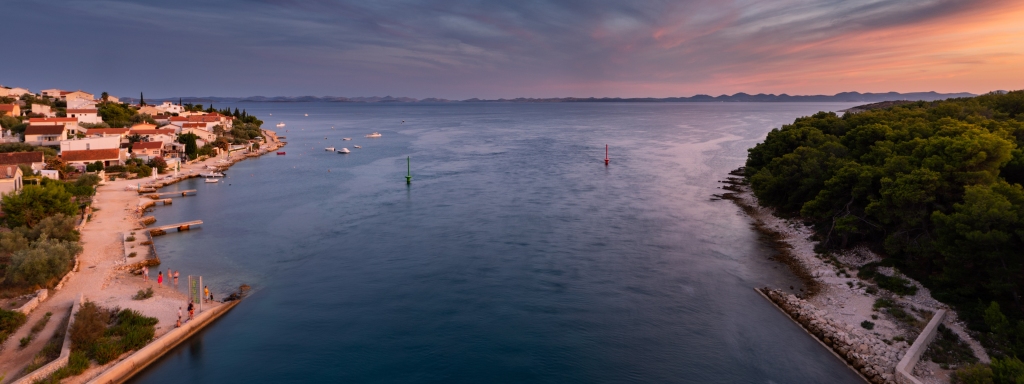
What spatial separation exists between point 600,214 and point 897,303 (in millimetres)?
17791

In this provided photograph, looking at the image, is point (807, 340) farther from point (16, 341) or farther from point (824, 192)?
point (16, 341)

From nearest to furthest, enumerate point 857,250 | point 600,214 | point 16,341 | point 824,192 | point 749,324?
point 16,341 → point 749,324 → point 857,250 → point 824,192 → point 600,214

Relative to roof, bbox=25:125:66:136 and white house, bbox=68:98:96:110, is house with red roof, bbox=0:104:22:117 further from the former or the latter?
white house, bbox=68:98:96:110

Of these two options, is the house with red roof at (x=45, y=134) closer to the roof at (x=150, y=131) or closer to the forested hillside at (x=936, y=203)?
the roof at (x=150, y=131)

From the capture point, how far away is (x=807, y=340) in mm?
18219

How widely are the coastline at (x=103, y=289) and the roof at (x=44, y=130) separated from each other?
20111 mm

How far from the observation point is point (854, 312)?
19375 mm

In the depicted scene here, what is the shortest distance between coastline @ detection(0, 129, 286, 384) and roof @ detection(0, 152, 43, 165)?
7.88m

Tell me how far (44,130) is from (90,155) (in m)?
7.77

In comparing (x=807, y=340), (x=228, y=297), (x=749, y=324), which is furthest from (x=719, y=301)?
(x=228, y=297)

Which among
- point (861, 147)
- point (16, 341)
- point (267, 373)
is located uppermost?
point (861, 147)

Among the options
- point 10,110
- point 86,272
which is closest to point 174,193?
point 86,272

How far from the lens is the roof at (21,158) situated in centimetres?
3553

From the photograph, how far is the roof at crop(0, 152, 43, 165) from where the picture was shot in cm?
3553
